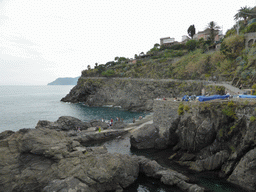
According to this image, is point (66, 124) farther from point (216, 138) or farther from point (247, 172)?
point (247, 172)

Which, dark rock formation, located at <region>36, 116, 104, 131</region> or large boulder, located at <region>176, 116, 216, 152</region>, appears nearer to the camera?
large boulder, located at <region>176, 116, 216, 152</region>

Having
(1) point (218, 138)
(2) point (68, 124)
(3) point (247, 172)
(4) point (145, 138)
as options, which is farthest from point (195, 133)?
(2) point (68, 124)

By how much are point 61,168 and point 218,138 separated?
16.9 meters

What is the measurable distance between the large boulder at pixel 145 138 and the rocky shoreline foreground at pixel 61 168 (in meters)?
5.97

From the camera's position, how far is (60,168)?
625 inches

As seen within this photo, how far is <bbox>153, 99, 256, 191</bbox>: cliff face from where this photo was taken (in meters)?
14.7

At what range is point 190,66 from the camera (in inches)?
2440

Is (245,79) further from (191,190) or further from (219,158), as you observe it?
(191,190)

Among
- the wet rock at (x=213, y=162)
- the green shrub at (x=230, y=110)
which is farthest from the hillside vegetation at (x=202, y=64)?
the wet rock at (x=213, y=162)

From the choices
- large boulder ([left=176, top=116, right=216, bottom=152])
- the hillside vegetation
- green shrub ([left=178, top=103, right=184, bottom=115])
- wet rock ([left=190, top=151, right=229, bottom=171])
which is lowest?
wet rock ([left=190, top=151, right=229, bottom=171])

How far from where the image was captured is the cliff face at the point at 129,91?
201ft

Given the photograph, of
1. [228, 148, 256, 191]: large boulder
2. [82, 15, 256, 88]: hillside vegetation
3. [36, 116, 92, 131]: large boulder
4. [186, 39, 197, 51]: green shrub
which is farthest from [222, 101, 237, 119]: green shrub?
[186, 39, 197, 51]: green shrub

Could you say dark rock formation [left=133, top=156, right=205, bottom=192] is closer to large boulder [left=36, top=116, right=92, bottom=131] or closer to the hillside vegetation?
the hillside vegetation

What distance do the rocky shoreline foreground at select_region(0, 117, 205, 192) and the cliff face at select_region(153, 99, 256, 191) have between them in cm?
370
